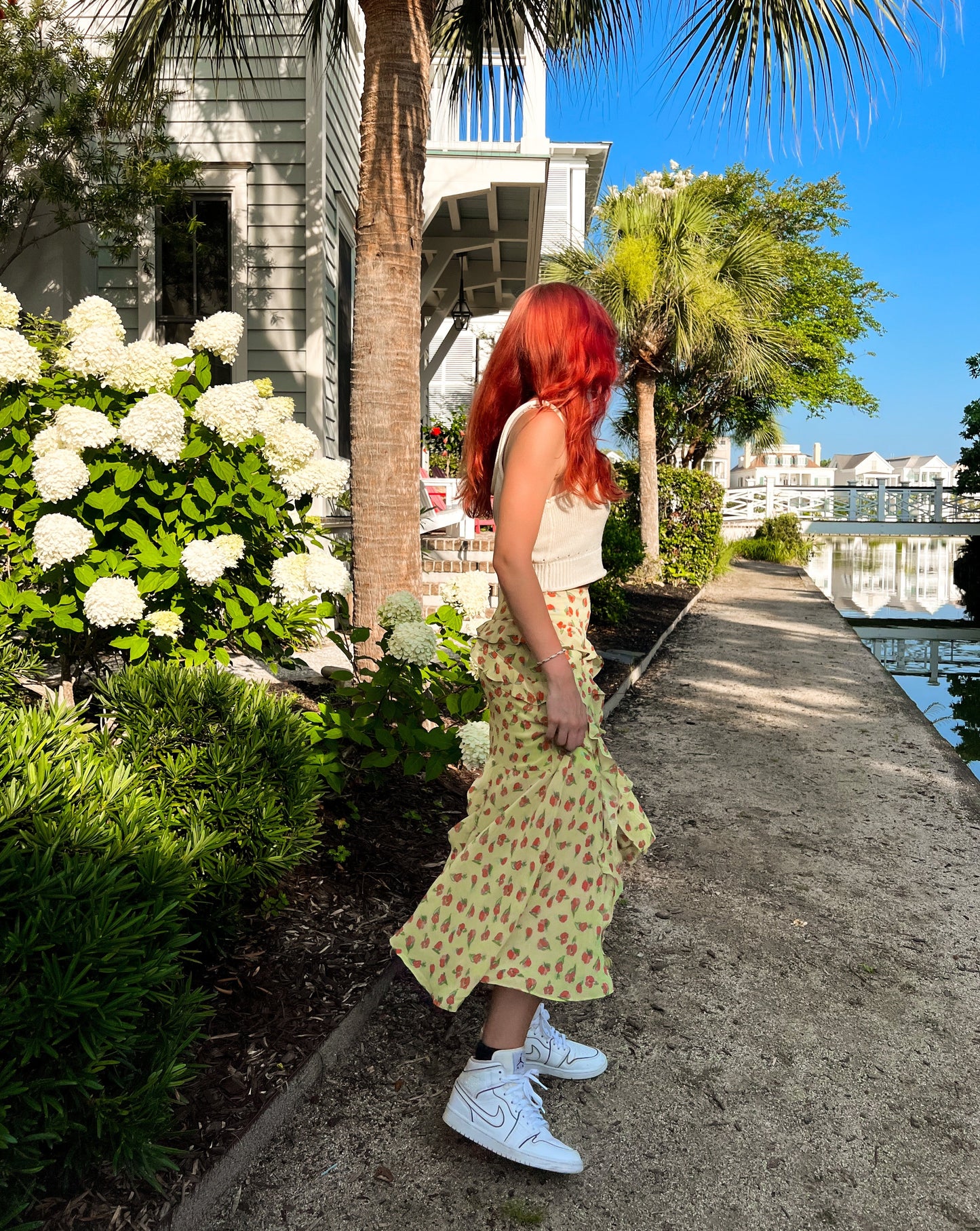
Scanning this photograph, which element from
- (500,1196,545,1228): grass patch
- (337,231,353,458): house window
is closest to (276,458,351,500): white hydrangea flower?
(500,1196,545,1228): grass patch

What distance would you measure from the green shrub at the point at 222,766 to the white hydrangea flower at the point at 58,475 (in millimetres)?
584

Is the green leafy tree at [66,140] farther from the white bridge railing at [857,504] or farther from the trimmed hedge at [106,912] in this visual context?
the white bridge railing at [857,504]

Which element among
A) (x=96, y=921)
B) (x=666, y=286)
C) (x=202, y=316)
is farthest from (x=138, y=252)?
(x=96, y=921)

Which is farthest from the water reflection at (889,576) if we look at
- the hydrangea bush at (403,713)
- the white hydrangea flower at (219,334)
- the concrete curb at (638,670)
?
the white hydrangea flower at (219,334)

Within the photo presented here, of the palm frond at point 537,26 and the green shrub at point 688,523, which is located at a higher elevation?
the palm frond at point 537,26

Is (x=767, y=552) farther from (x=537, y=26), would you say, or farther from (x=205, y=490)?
(x=205, y=490)

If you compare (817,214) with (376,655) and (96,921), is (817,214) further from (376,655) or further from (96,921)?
(96,921)

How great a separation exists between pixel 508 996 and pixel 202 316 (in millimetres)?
7984

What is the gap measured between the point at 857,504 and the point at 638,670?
107 feet

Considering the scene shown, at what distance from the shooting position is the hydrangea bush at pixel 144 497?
306 centimetres

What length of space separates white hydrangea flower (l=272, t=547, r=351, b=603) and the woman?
125cm

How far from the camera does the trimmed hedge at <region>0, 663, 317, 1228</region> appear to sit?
5.31 ft

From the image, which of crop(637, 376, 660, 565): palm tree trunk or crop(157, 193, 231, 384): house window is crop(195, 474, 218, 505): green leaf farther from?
crop(637, 376, 660, 565): palm tree trunk

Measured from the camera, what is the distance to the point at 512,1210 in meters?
2.03
